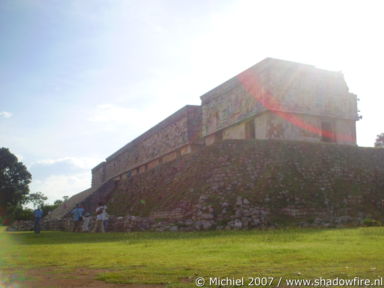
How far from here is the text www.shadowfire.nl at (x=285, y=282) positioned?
4309mm

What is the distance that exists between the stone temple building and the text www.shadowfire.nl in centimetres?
1746

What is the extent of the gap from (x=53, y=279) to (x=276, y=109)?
59.2 feet

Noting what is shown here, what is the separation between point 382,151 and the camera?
21.8m

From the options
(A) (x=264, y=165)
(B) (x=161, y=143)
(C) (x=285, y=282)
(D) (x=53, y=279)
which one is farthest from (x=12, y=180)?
(C) (x=285, y=282)

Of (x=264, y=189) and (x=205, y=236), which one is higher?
(x=264, y=189)

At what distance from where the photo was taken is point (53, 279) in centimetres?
525

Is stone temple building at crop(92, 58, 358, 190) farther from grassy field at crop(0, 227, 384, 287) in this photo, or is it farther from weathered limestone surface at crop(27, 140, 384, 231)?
grassy field at crop(0, 227, 384, 287)

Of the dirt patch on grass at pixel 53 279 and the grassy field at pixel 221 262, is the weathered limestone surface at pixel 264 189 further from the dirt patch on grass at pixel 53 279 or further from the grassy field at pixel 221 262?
the dirt patch on grass at pixel 53 279

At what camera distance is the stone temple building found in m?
21.9

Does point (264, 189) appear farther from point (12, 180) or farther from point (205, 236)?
point (12, 180)

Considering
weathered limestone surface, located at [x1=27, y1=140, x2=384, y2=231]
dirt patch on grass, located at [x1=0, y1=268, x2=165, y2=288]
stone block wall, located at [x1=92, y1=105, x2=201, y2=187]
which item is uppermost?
stone block wall, located at [x1=92, y1=105, x2=201, y2=187]

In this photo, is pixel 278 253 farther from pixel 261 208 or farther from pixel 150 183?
pixel 150 183

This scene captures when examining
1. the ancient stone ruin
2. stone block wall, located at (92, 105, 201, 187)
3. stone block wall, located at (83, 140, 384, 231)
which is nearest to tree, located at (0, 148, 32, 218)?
stone block wall, located at (92, 105, 201, 187)

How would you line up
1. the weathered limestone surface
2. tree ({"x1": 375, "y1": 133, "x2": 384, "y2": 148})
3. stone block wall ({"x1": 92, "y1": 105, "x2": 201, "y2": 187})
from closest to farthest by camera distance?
the weathered limestone surface < stone block wall ({"x1": 92, "y1": 105, "x2": 201, "y2": 187}) < tree ({"x1": 375, "y1": 133, "x2": 384, "y2": 148})
